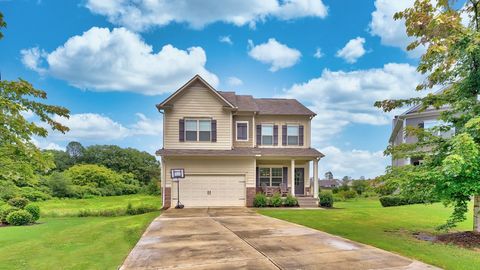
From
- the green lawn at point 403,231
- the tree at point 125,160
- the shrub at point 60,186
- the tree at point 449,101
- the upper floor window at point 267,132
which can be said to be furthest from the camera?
the tree at point 125,160

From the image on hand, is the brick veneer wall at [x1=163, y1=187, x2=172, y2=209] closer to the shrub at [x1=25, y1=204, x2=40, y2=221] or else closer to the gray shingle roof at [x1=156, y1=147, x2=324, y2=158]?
the gray shingle roof at [x1=156, y1=147, x2=324, y2=158]

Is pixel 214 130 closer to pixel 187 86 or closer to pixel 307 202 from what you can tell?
pixel 187 86

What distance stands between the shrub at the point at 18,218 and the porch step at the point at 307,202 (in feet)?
48.6

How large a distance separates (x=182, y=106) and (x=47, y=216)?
10.1m

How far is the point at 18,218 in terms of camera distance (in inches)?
602

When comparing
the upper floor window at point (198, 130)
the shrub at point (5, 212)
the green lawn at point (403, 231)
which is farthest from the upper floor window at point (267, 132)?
the shrub at point (5, 212)

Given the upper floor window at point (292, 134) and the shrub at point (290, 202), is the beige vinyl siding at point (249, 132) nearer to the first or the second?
the upper floor window at point (292, 134)

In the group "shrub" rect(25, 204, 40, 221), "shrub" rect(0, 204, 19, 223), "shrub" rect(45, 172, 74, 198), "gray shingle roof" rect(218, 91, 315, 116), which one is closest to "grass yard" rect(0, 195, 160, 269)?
"shrub" rect(25, 204, 40, 221)

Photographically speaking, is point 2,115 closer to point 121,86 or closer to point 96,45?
point 96,45

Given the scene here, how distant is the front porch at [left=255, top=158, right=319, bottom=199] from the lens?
21625 millimetres

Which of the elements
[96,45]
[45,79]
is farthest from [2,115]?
[45,79]

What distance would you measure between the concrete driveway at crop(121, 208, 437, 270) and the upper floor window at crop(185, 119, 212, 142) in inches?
404

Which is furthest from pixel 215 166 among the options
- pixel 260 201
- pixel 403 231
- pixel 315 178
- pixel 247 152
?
pixel 403 231

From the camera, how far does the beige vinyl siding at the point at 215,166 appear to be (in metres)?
20.4
